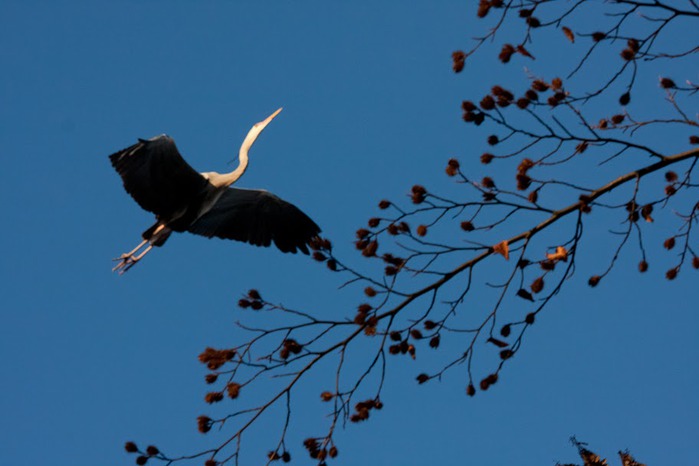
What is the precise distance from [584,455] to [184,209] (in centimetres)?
468

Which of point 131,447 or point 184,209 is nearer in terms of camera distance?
point 131,447

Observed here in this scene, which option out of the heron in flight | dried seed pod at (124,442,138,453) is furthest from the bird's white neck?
dried seed pod at (124,442,138,453)

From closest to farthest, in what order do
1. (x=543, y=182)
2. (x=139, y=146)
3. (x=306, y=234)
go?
1. (x=543, y=182)
2. (x=139, y=146)
3. (x=306, y=234)

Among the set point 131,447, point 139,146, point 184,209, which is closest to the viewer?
point 131,447

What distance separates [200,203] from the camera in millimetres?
9438

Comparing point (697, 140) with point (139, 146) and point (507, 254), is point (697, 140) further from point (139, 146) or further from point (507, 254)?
point (139, 146)

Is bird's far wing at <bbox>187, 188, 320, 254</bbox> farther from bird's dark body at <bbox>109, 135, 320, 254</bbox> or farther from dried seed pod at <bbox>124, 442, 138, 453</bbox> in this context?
dried seed pod at <bbox>124, 442, 138, 453</bbox>

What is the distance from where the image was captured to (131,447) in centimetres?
530

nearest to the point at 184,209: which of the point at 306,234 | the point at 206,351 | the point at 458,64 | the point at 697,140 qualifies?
the point at 306,234

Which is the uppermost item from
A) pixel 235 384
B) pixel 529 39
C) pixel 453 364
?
pixel 529 39

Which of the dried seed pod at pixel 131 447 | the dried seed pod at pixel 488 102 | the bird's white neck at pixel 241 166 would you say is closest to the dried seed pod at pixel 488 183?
the dried seed pod at pixel 488 102

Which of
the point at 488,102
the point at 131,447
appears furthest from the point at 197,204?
the point at 488,102

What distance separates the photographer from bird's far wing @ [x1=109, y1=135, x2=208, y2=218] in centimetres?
873

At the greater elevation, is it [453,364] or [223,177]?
[223,177]
